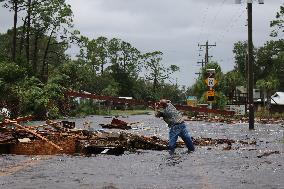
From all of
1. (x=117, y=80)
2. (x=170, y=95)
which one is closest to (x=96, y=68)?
(x=117, y=80)

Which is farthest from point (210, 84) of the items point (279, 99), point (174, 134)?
point (279, 99)

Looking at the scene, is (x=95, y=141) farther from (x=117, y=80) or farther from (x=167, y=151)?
(x=117, y=80)

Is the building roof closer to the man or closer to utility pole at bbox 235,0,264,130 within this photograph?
utility pole at bbox 235,0,264,130

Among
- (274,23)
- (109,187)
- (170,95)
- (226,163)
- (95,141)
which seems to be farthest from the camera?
(170,95)

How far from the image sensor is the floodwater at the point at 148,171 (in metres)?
10.6

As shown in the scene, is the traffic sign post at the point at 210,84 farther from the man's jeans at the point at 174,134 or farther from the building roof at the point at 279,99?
the building roof at the point at 279,99

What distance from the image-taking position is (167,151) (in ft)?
60.1

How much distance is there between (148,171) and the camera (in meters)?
12.9

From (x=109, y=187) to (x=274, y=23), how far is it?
63.0m

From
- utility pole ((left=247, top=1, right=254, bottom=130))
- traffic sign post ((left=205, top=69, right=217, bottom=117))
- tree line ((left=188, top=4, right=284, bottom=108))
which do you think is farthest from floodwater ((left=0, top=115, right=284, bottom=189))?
tree line ((left=188, top=4, right=284, bottom=108))

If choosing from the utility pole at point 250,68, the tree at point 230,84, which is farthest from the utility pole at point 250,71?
the tree at point 230,84

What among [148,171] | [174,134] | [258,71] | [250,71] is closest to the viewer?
[148,171]

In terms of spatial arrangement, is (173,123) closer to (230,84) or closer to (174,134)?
(174,134)

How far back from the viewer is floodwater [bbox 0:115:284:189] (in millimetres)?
10586
